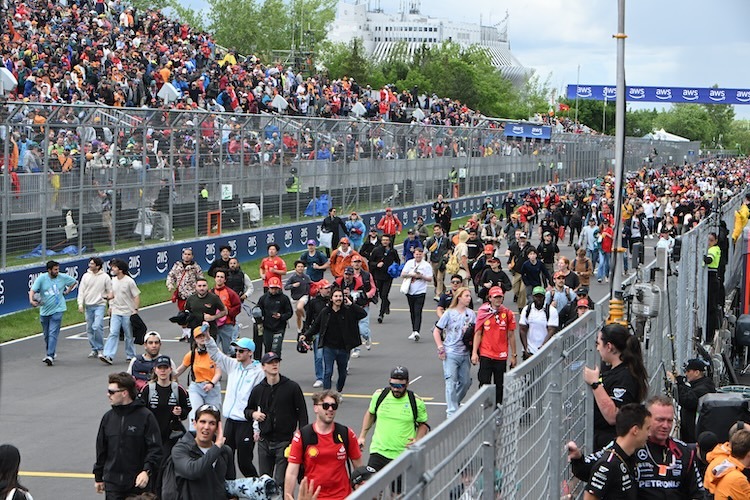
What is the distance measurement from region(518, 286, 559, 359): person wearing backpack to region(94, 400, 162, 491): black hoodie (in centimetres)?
721

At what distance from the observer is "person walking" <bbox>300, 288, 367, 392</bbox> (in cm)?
1591

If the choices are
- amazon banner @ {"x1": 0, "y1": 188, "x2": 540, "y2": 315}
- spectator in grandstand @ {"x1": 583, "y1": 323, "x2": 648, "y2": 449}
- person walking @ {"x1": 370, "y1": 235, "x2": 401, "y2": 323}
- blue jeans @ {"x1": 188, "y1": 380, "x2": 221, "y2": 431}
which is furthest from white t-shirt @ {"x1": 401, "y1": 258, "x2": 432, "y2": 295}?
spectator in grandstand @ {"x1": 583, "y1": 323, "x2": 648, "y2": 449}

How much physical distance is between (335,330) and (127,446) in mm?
6530

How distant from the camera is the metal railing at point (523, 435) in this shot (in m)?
4.72

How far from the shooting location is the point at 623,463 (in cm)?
708

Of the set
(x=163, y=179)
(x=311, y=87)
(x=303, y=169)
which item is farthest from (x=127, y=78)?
(x=311, y=87)

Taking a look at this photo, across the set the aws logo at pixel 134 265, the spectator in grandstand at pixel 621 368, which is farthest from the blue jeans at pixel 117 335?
the spectator in grandstand at pixel 621 368

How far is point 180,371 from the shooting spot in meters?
13.1

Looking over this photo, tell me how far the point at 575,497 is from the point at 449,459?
404 cm

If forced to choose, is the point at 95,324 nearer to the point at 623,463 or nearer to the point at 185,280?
the point at 185,280

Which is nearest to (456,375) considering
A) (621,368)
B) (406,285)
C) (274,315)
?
(274,315)

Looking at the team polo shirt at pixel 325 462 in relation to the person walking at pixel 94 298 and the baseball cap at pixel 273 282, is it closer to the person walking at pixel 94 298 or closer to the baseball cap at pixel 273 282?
the baseball cap at pixel 273 282

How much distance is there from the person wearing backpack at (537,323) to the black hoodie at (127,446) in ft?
23.7

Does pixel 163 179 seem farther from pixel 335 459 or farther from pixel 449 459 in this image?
pixel 449 459
